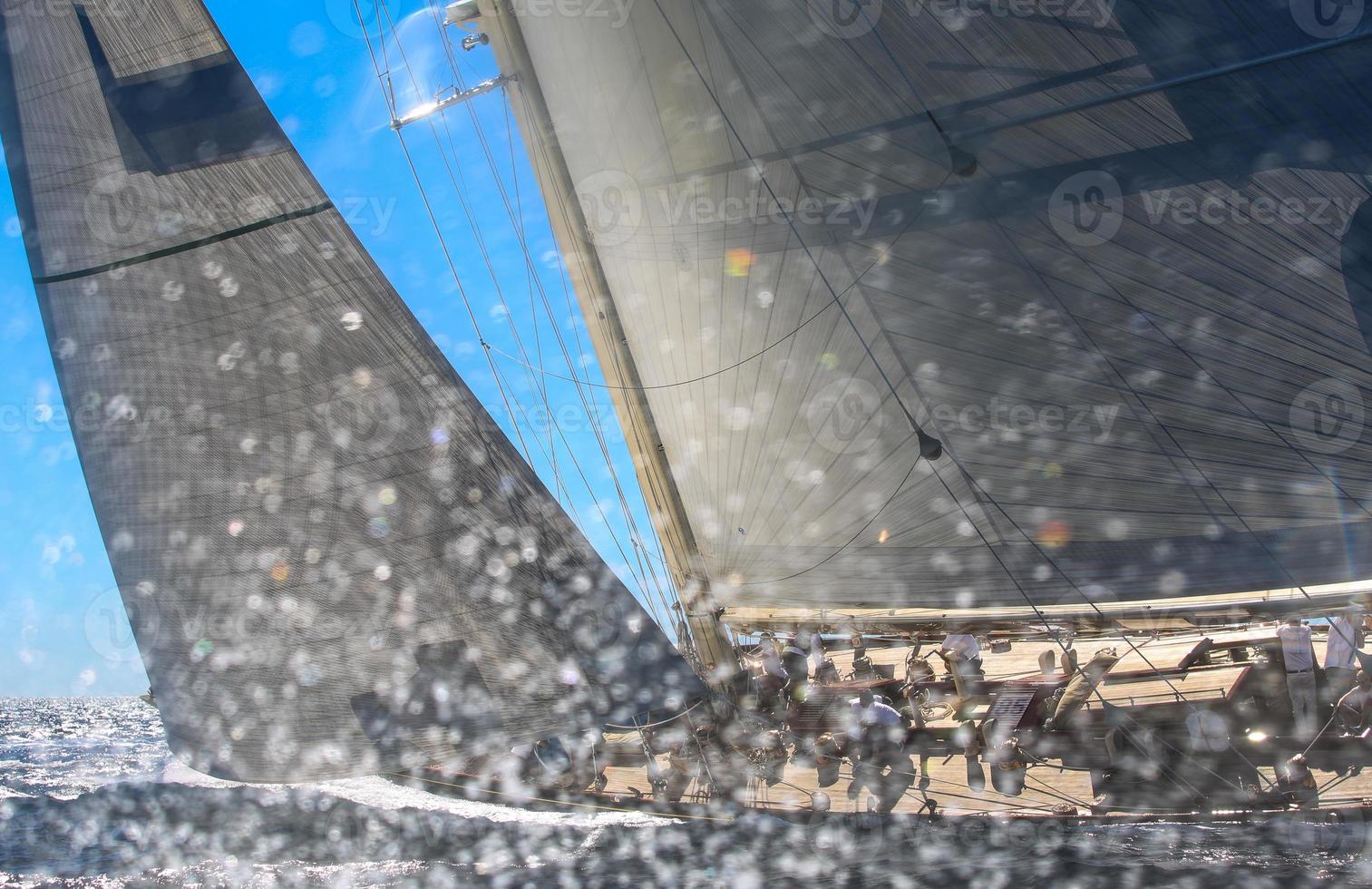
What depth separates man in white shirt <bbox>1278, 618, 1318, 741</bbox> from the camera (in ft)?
16.7

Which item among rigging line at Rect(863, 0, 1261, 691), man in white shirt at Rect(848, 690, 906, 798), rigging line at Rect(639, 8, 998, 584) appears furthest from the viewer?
rigging line at Rect(639, 8, 998, 584)

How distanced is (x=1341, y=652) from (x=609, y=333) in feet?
20.6

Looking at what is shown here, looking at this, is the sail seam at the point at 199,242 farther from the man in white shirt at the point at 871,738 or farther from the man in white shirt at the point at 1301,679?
the man in white shirt at the point at 1301,679

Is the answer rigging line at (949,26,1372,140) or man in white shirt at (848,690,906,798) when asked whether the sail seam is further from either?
man in white shirt at (848,690,906,798)

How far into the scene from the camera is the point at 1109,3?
607cm

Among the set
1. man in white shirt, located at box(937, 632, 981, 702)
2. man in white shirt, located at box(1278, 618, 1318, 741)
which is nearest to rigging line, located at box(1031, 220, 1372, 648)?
man in white shirt, located at box(1278, 618, 1318, 741)

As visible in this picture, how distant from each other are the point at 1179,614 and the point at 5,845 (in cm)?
1106

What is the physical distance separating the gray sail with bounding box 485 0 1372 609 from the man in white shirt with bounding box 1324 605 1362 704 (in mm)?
296

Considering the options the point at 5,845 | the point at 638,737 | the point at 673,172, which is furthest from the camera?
the point at 5,845

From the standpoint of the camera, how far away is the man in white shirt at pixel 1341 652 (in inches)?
205

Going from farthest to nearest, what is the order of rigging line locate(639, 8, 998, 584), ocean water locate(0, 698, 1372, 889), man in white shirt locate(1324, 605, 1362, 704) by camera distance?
rigging line locate(639, 8, 998, 584) < man in white shirt locate(1324, 605, 1362, 704) < ocean water locate(0, 698, 1372, 889)

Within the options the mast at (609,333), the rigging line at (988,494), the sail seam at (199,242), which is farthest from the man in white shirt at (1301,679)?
the sail seam at (199,242)

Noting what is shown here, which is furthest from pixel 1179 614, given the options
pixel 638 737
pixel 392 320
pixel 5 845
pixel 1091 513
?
pixel 5 845

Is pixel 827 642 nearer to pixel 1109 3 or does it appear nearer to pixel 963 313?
pixel 963 313
